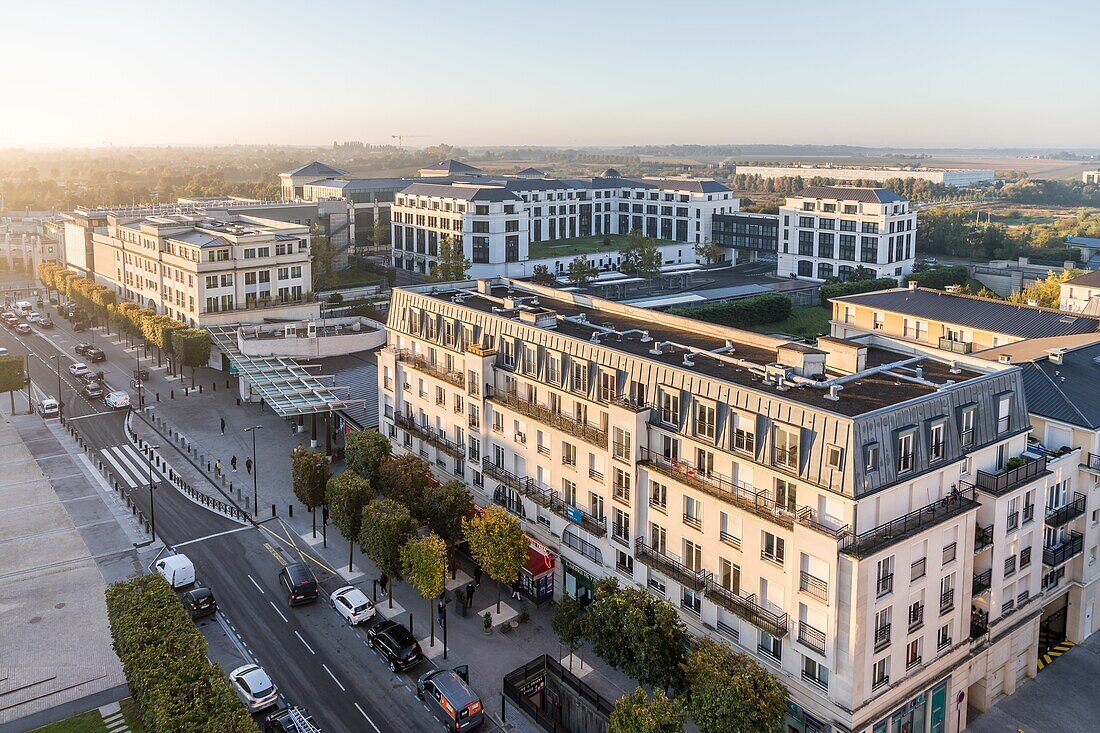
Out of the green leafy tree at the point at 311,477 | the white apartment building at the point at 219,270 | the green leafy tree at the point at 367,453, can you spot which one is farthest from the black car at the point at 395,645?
the white apartment building at the point at 219,270

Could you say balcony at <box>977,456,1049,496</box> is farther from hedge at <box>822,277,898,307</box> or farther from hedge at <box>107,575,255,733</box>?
hedge at <box>822,277,898,307</box>

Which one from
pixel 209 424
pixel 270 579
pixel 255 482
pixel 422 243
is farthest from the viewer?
pixel 422 243

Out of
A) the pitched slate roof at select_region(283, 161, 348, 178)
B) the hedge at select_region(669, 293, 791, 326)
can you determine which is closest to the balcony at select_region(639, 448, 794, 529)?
the hedge at select_region(669, 293, 791, 326)

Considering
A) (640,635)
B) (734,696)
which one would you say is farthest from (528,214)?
(734,696)

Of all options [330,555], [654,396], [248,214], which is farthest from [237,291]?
[654,396]

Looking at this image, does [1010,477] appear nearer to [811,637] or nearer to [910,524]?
[910,524]

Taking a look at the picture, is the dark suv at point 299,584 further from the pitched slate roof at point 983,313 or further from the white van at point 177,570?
the pitched slate roof at point 983,313

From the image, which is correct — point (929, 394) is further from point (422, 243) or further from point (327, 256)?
point (422, 243)
